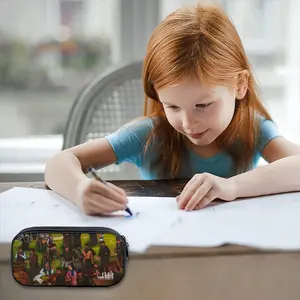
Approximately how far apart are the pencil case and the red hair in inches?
6.3

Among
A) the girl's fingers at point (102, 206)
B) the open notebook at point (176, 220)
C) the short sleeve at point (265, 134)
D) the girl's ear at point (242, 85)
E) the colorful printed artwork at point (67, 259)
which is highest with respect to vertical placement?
the girl's ear at point (242, 85)

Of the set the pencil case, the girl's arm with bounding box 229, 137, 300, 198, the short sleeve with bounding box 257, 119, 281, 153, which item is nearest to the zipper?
the pencil case

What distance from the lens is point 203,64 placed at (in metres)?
0.50

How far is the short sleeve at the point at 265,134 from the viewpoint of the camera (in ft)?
1.93

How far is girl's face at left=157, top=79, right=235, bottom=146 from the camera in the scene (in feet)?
1.62

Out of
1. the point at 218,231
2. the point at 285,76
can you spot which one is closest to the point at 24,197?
the point at 218,231

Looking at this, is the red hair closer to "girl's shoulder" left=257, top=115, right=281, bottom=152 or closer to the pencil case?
"girl's shoulder" left=257, top=115, right=281, bottom=152

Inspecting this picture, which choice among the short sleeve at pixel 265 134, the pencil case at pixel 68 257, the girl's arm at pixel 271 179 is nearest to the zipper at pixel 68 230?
the pencil case at pixel 68 257

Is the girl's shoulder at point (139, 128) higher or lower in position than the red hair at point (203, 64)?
lower

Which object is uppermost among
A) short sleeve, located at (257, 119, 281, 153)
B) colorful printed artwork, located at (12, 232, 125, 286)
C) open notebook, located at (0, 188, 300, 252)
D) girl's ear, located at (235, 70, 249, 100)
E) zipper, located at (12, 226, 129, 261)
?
girl's ear, located at (235, 70, 249, 100)

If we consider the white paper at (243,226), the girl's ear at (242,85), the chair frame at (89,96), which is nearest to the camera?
the white paper at (243,226)

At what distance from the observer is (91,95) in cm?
68

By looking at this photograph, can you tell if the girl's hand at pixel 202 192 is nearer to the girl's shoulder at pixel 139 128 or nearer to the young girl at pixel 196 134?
the young girl at pixel 196 134

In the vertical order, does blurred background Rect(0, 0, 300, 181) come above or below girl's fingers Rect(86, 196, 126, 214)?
above
